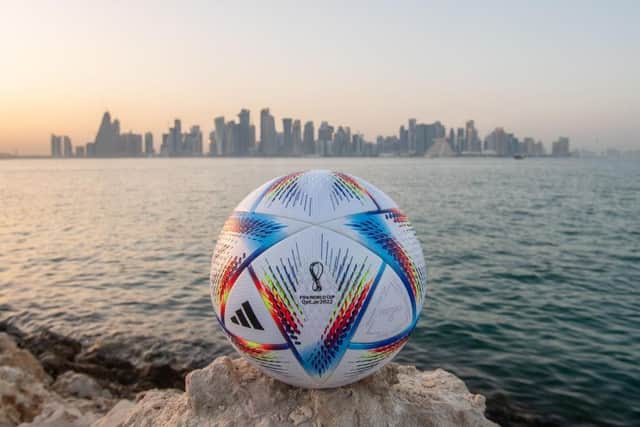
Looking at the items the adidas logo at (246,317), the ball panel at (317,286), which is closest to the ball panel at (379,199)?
the ball panel at (317,286)

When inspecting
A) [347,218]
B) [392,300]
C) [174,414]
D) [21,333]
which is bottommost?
[21,333]

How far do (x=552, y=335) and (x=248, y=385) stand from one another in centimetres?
627

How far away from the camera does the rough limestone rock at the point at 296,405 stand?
3.96 meters

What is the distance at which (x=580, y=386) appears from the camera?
671 centimetres

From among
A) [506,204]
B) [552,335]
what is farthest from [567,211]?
[552,335]

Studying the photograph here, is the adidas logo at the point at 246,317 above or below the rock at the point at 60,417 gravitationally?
above

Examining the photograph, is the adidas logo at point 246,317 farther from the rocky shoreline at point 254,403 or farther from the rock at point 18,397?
the rock at point 18,397

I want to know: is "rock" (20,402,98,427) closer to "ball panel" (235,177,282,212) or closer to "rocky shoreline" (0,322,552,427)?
"rocky shoreline" (0,322,552,427)

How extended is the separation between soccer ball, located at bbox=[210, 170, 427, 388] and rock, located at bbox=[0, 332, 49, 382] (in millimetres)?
4389

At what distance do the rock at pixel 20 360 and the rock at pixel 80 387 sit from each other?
1.07ft

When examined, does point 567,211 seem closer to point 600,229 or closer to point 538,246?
point 600,229

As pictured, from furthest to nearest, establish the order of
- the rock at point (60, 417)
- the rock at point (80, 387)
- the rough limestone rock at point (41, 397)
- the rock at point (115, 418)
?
the rock at point (80, 387)
the rough limestone rock at point (41, 397)
the rock at point (60, 417)
the rock at point (115, 418)

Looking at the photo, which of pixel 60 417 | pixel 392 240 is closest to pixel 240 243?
pixel 392 240

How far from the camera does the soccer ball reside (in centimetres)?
361
